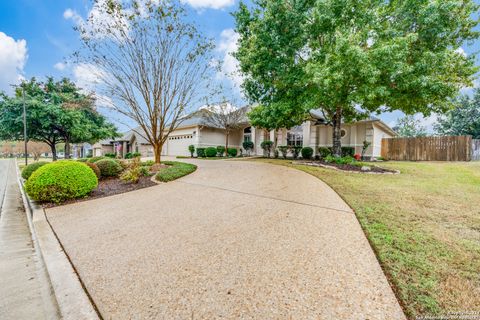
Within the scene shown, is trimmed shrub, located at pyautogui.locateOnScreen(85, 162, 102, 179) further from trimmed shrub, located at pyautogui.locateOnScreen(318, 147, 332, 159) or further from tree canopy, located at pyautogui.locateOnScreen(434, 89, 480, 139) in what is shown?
tree canopy, located at pyautogui.locateOnScreen(434, 89, 480, 139)

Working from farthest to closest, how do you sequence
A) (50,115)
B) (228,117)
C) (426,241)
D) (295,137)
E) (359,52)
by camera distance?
(228,117) → (295,137) → (50,115) → (359,52) → (426,241)

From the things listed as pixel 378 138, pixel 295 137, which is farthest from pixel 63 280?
pixel 378 138

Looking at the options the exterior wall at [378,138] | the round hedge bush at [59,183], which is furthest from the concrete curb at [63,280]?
the exterior wall at [378,138]

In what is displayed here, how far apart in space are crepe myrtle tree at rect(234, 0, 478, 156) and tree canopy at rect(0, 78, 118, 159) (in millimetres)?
12858

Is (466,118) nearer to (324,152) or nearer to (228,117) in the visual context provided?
(324,152)

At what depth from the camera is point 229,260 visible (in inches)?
101

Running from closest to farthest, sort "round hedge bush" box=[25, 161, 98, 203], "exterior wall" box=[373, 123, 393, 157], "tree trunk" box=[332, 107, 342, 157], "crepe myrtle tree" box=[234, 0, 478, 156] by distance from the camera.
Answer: "round hedge bush" box=[25, 161, 98, 203]
"crepe myrtle tree" box=[234, 0, 478, 156]
"tree trunk" box=[332, 107, 342, 157]
"exterior wall" box=[373, 123, 393, 157]

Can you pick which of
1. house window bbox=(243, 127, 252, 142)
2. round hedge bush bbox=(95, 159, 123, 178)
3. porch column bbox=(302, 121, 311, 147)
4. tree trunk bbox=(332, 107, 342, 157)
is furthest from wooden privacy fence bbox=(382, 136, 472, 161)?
round hedge bush bbox=(95, 159, 123, 178)

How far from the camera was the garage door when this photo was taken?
2245cm

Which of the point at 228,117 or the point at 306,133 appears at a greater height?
the point at 228,117

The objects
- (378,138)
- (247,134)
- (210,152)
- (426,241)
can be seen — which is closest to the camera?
(426,241)

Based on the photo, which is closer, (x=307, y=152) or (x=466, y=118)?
(x=307, y=152)

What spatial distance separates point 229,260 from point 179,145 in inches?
876

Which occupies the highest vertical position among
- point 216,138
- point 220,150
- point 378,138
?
point 216,138
